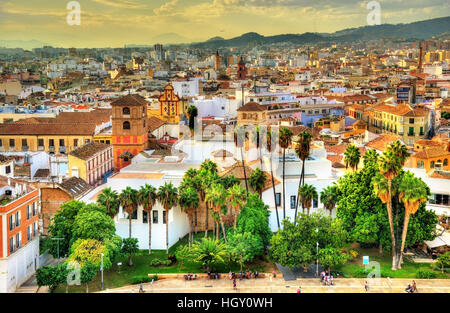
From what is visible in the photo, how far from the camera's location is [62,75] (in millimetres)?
61688

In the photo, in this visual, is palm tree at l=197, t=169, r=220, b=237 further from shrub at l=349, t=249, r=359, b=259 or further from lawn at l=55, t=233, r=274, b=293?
shrub at l=349, t=249, r=359, b=259

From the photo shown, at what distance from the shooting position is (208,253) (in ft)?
39.0

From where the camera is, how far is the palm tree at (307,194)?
44.3ft

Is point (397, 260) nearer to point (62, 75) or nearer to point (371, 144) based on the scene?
point (371, 144)

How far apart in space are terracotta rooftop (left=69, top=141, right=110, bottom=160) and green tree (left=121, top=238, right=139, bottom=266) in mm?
6797

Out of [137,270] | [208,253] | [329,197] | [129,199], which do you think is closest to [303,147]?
[329,197]

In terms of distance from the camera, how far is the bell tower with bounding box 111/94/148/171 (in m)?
22.5

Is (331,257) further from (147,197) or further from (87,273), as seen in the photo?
(87,273)

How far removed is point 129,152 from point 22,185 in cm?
969

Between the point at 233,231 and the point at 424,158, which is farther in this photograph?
the point at 424,158

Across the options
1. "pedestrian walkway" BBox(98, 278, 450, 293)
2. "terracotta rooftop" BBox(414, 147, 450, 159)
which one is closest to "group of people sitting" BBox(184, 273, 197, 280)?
"pedestrian walkway" BBox(98, 278, 450, 293)

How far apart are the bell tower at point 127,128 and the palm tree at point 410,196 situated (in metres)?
12.8

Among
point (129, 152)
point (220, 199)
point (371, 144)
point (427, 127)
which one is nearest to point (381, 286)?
point (220, 199)
